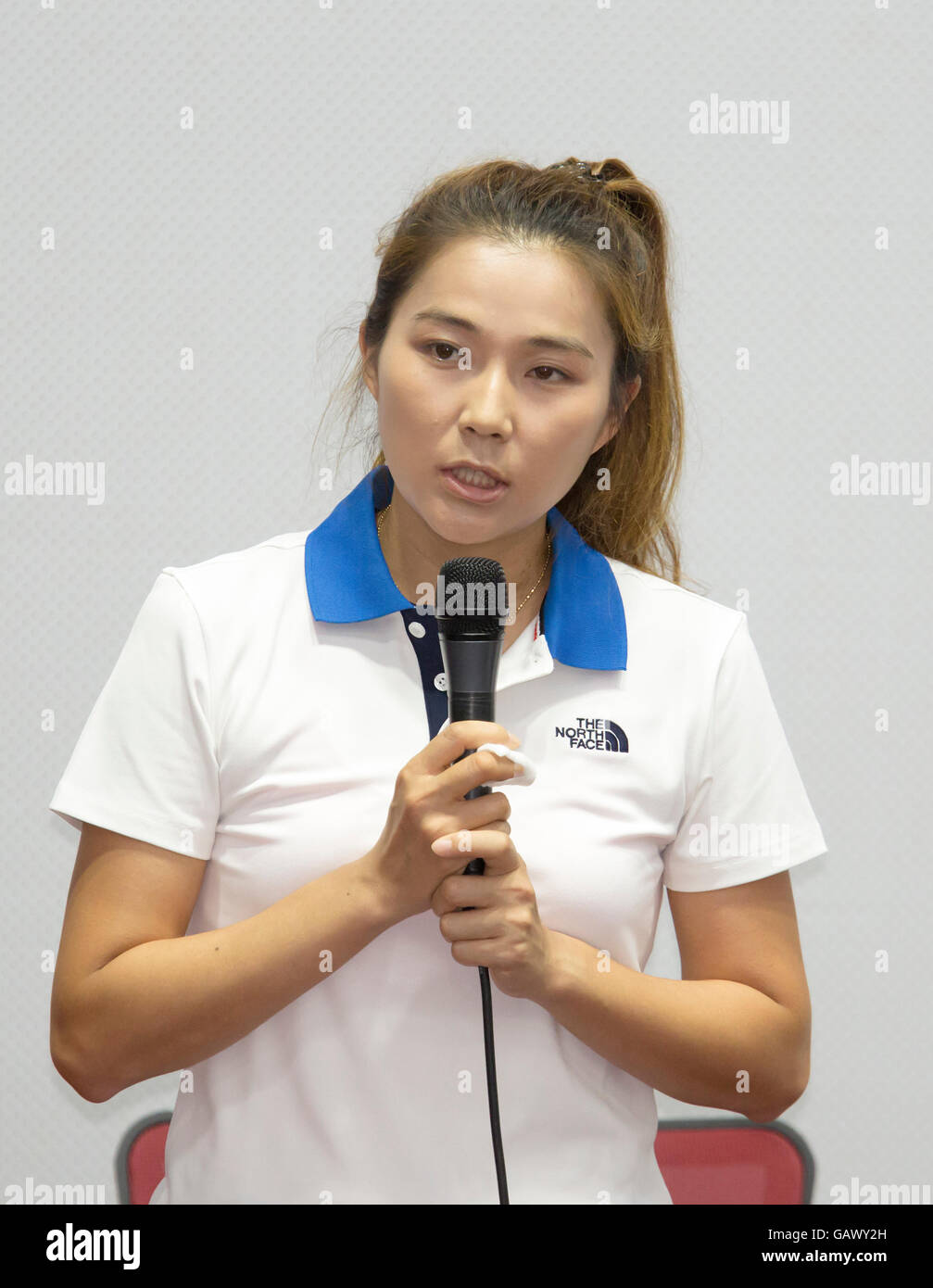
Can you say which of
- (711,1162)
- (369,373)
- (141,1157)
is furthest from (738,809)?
(141,1157)

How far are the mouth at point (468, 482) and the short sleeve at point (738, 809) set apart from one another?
0.28m

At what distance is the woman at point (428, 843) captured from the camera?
986 millimetres

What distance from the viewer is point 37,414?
1.66m

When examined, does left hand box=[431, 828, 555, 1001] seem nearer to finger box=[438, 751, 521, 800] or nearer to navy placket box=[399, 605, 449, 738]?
finger box=[438, 751, 521, 800]

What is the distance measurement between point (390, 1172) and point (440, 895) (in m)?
0.25

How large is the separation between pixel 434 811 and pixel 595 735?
236 millimetres

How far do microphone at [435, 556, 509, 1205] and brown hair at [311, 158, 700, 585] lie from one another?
322 millimetres

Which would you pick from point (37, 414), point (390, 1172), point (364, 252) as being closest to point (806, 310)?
point (364, 252)

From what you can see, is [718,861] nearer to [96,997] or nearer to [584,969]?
[584,969]

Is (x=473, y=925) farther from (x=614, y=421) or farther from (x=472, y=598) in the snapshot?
(x=614, y=421)

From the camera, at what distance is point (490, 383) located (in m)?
1.01

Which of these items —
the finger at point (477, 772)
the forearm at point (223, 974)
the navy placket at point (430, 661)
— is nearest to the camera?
the finger at point (477, 772)

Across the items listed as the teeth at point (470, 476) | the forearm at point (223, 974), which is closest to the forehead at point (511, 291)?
the teeth at point (470, 476)

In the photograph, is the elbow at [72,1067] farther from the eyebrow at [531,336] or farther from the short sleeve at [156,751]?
the eyebrow at [531,336]
